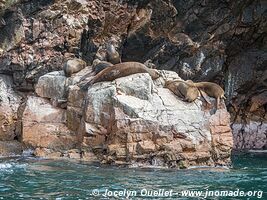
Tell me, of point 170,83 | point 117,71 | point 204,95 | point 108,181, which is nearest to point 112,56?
point 117,71

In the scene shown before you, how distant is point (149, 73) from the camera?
16812 millimetres

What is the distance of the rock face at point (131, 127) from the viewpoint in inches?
573

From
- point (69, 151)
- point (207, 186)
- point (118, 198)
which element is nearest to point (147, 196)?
point (118, 198)

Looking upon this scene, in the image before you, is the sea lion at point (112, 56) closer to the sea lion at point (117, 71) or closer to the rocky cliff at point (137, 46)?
the rocky cliff at point (137, 46)

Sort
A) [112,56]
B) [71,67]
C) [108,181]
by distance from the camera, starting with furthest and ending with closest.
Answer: [112,56], [71,67], [108,181]

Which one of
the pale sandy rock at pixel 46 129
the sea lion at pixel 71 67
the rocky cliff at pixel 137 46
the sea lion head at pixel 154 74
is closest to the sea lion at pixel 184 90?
the sea lion head at pixel 154 74

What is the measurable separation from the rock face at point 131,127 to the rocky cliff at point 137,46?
0.13m

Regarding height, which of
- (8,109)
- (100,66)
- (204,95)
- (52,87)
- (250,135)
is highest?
(100,66)

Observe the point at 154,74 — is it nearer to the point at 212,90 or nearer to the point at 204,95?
the point at 204,95

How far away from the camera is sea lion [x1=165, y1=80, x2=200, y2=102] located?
16.0m

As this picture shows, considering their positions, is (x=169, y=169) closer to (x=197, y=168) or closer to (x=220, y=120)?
(x=197, y=168)

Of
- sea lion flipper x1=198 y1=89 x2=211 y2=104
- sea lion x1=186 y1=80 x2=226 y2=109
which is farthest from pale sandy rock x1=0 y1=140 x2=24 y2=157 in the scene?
sea lion flipper x1=198 y1=89 x2=211 y2=104

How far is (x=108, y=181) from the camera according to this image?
1159 cm

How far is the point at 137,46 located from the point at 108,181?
11964mm
